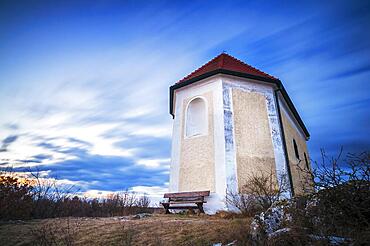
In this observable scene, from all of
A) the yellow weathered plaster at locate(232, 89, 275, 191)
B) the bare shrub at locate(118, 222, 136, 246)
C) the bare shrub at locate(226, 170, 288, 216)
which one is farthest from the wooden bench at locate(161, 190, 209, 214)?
the bare shrub at locate(118, 222, 136, 246)

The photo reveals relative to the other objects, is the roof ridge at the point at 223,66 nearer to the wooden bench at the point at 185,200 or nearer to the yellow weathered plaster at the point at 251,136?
the yellow weathered plaster at the point at 251,136

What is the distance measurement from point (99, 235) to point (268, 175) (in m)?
7.08

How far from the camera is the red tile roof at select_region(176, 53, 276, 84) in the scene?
12.3 m

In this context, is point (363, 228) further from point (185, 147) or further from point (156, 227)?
point (185, 147)

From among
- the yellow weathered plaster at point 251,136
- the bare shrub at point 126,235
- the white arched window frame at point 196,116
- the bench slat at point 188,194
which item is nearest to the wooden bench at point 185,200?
the bench slat at point 188,194

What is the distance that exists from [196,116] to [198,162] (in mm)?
2710

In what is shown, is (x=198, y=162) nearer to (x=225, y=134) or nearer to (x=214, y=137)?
(x=214, y=137)

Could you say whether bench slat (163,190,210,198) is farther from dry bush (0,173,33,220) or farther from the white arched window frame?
dry bush (0,173,33,220)

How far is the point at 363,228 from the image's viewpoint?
330cm

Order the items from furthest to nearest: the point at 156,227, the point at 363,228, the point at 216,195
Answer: the point at 216,195, the point at 156,227, the point at 363,228

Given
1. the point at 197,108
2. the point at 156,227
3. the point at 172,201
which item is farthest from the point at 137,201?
the point at 156,227

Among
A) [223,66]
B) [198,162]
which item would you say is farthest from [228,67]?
[198,162]

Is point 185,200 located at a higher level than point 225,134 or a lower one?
lower

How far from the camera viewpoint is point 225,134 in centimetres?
1030
